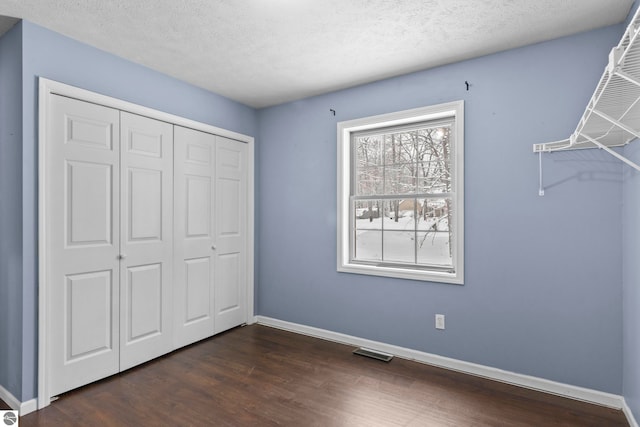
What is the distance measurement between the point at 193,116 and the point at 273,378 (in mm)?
2566

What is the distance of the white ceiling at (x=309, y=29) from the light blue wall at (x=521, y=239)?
8.9 inches

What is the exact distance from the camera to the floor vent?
3111 millimetres

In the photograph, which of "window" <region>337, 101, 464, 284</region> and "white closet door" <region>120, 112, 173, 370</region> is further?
"window" <region>337, 101, 464, 284</region>

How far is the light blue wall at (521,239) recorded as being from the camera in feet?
7.85

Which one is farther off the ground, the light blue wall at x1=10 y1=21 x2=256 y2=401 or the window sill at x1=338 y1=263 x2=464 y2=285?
the light blue wall at x1=10 y1=21 x2=256 y2=401

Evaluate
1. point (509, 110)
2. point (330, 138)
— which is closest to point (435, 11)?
point (509, 110)

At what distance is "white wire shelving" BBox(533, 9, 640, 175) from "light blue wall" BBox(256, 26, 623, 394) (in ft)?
0.68

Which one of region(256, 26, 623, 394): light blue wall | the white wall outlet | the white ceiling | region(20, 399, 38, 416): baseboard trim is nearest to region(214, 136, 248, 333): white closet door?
the white ceiling

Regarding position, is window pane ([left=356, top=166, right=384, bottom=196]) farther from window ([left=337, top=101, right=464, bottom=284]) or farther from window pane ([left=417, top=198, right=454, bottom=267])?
window pane ([left=417, top=198, right=454, bottom=267])

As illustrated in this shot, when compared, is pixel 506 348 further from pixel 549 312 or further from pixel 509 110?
pixel 509 110

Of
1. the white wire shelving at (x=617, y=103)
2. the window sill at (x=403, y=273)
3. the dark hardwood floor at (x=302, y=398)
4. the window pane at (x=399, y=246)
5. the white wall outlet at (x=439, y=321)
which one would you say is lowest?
the dark hardwood floor at (x=302, y=398)

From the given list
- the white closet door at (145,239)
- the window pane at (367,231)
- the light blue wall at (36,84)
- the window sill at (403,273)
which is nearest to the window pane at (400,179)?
the window pane at (367,231)

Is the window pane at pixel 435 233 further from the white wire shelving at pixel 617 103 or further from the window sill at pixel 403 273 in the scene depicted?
the white wire shelving at pixel 617 103

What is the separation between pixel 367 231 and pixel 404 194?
1.84 ft
